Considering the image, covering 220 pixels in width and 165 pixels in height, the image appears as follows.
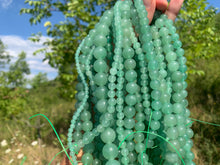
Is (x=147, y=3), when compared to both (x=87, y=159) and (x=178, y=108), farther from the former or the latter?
(x=87, y=159)

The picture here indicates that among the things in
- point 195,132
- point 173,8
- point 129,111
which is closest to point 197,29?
point 195,132

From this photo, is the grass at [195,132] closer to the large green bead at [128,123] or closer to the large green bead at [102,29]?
the large green bead at [128,123]

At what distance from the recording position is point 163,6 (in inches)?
29.3

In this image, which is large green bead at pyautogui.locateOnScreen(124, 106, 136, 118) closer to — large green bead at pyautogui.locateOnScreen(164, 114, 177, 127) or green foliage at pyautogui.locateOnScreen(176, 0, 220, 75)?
large green bead at pyautogui.locateOnScreen(164, 114, 177, 127)

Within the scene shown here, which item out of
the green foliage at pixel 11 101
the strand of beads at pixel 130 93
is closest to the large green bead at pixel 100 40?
the strand of beads at pixel 130 93

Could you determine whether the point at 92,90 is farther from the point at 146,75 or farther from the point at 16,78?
the point at 16,78

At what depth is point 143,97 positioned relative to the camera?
652 millimetres

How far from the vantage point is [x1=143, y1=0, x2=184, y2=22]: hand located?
71 centimetres

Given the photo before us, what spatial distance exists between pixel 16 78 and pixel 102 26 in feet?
13.6

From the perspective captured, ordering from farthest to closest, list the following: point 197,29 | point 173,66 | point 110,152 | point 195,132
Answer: point 195,132 → point 197,29 → point 173,66 → point 110,152

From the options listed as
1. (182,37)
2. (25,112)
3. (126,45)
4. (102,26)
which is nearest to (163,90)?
(126,45)

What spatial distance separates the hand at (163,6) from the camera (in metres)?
0.71

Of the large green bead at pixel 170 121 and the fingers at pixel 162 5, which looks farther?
the fingers at pixel 162 5

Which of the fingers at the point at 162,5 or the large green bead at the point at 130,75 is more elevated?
the fingers at the point at 162,5
